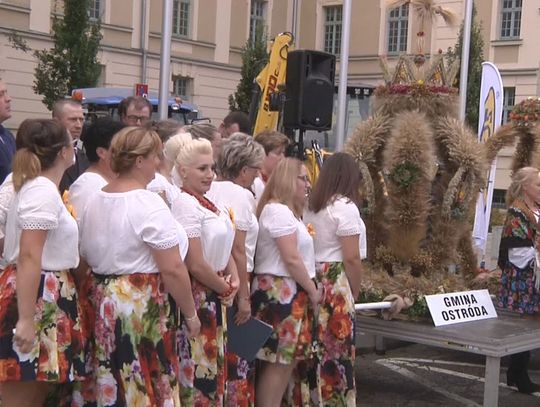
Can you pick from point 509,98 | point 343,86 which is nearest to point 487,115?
point 343,86

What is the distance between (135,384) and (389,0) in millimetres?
5140

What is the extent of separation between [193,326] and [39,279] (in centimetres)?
78

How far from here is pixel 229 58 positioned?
28594 mm

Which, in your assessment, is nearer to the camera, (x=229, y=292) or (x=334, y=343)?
(x=229, y=292)

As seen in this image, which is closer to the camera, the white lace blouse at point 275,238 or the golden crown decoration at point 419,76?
the white lace blouse at point 275,238

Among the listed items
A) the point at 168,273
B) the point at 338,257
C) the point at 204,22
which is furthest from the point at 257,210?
the point at 204,22

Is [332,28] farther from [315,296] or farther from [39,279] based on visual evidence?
[39,279]

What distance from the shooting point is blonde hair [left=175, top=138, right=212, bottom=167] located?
424 cm

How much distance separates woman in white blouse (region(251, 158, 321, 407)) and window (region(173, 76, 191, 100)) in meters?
22.8

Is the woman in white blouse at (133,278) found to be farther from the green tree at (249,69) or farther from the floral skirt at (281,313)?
the green tree at (249,69)

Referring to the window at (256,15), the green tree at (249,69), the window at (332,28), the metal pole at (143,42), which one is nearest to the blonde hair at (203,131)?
the green tree at (249,69)

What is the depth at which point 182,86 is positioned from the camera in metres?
27.6

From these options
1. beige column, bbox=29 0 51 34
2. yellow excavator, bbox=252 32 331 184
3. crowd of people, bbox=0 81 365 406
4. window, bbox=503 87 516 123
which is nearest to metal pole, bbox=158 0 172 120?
yellow excavator, bbox=252 32 331 184

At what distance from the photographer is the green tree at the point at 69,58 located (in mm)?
19781
